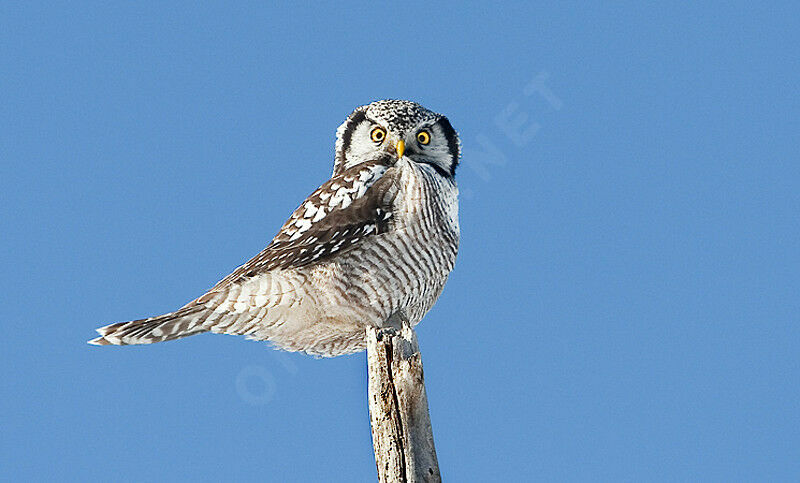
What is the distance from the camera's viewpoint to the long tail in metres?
5.34

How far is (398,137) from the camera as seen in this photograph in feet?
19.7

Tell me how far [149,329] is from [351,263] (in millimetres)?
1424

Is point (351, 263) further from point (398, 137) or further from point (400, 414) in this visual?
point (400, 414)

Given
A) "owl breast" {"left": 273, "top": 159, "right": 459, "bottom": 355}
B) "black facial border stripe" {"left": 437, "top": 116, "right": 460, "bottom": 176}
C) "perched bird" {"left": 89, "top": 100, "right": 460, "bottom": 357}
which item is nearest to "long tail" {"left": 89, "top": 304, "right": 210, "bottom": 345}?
"perched bird" {"left": 89, "top": 100, "right": 460, "bottom": 357}

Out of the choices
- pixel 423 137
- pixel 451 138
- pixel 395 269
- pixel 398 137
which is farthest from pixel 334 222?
pixel 451 138

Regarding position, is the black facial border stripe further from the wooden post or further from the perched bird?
the wooden post

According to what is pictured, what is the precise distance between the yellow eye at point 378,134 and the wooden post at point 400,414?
5.87 feet

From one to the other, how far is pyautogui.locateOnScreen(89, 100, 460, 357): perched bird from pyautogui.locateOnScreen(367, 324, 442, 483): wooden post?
78cm

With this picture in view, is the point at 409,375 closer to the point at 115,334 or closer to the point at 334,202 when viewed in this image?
the point at 334,202

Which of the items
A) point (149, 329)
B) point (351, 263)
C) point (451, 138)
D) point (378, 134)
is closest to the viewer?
point (149, 329)

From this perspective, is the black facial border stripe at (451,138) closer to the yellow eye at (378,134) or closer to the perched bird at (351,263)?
the perched bird at (351,263)

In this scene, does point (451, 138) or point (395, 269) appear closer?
point (395, 269)

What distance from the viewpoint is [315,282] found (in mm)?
5543

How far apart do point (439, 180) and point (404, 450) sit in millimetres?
2187
